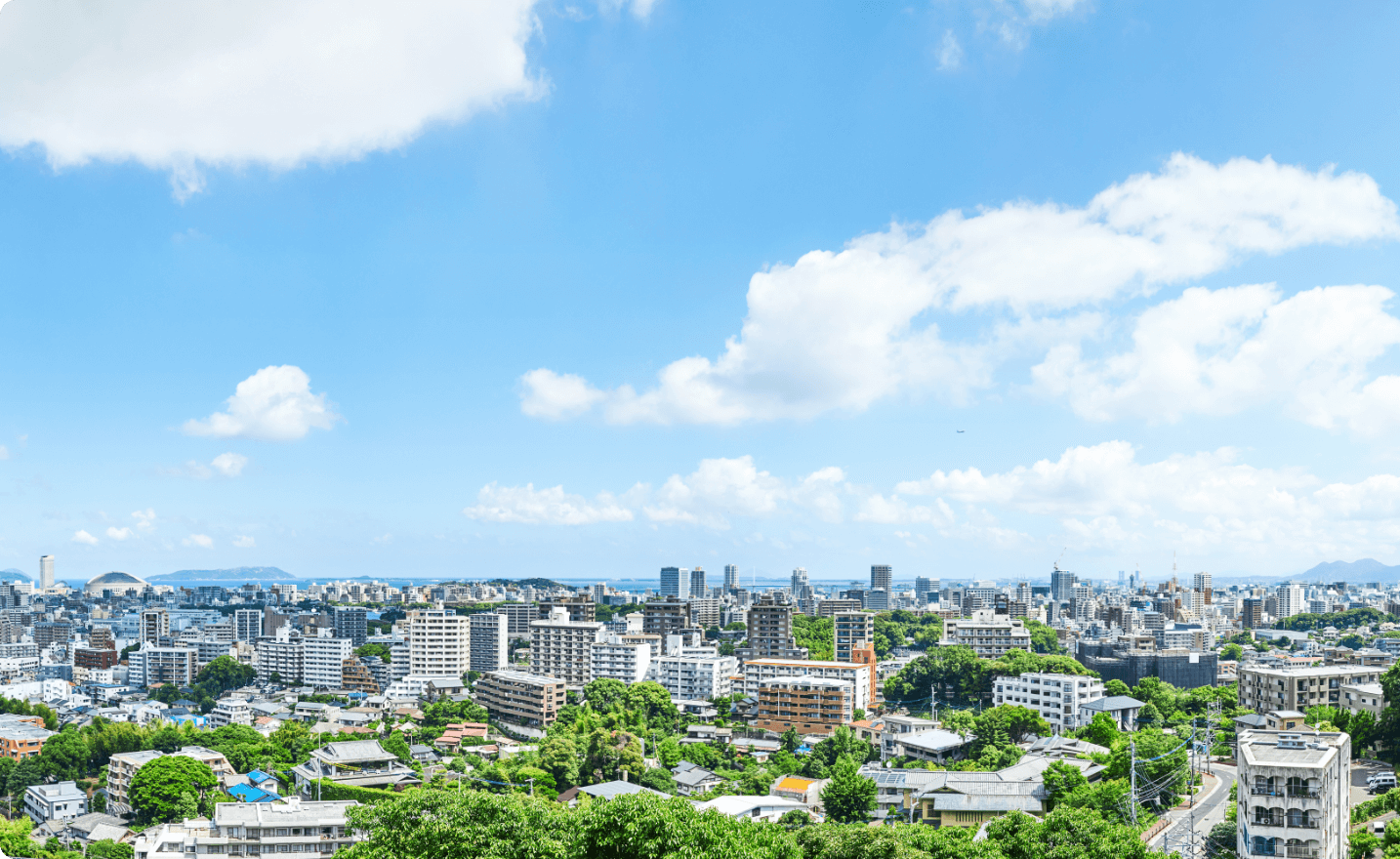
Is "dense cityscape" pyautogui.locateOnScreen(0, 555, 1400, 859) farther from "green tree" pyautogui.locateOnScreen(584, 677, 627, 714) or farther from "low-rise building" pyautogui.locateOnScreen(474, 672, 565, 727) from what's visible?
"green tree" pyautogui.locateOnScreen(584, 677, 627, 714)

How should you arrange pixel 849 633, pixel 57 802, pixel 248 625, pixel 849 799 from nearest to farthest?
pixel 849 799 → pixel 57 802 → pixel 849 633 → pixel 248 625

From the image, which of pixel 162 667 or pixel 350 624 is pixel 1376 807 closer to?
pixel 162 667

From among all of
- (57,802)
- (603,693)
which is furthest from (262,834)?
(603,693)

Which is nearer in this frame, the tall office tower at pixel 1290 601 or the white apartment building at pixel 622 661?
the white apartment building at pixel 622 661

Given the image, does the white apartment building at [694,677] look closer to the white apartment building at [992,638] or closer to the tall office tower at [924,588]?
the white apartment building at [992,638]

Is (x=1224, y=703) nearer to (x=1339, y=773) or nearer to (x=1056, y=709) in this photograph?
(x=1056, y=709)

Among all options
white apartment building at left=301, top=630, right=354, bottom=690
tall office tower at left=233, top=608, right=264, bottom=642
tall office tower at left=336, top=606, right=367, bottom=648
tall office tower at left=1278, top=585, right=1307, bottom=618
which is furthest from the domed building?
tall office tower at left=1278, top=585, right=1307, bottom=618

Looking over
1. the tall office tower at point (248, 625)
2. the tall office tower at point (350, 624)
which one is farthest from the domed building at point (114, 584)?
the tall office tower at point (350, 624)
